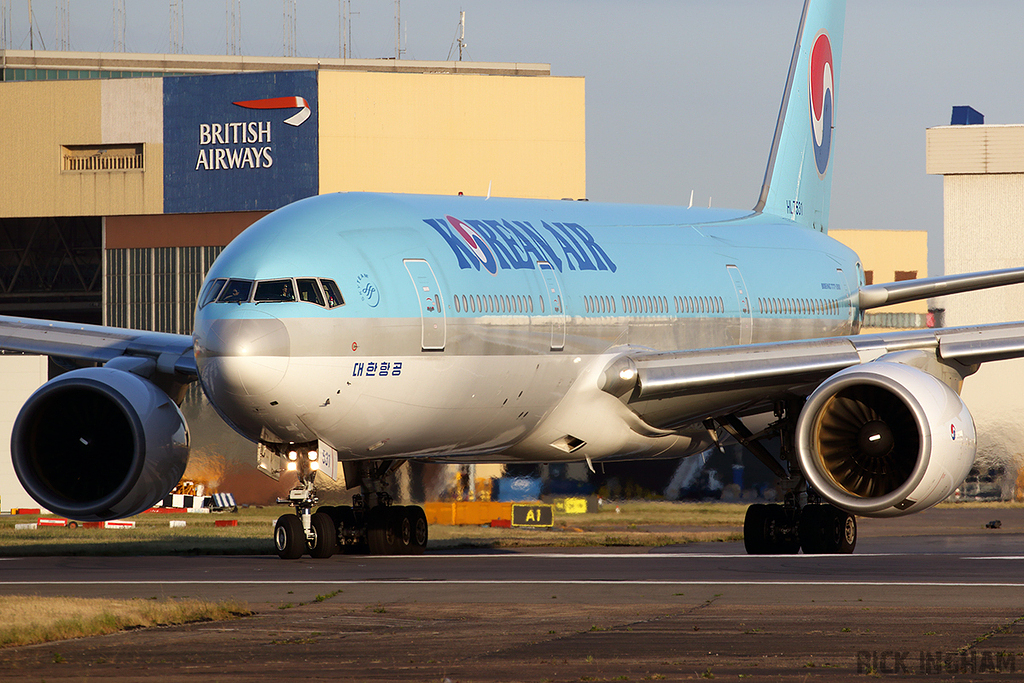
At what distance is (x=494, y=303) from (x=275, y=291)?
3094 mm

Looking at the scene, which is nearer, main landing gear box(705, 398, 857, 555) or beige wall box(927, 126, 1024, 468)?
main landing gear box(705, 398, 857, 555)

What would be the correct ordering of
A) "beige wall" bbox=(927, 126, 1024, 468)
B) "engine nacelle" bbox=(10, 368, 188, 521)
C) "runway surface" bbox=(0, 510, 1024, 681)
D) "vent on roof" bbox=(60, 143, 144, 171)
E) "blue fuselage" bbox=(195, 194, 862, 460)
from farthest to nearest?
"vent on roof" bbox=(60, 143, 144, 171), "beige wall" bbox=(927, 126, 1024, 468), "engine nacelle" bbox=(10, 368, 188, 521), "blue fuselage" bbox=(195, 194, 862, 460), "runway surface" bbox=(0, 510, 1024, 681)

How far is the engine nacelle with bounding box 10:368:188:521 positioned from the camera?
58.9 feet

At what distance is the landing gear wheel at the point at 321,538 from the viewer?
1783 centimetres

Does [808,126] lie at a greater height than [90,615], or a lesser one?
greater

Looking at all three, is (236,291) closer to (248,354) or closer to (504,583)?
(248,354)

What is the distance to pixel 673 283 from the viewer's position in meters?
21.5

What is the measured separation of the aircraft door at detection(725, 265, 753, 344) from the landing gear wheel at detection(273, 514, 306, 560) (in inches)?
323

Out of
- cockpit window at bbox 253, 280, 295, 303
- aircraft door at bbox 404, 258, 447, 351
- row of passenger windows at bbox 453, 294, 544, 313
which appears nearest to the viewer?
cockpit window at bbox 253, 280, 295, 303

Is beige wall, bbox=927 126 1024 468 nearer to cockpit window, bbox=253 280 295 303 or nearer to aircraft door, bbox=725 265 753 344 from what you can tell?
aircraft door, bbox=725 265 753 344

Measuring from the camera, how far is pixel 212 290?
1576 centimetres

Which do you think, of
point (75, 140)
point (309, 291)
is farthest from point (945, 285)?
point (75, 140)

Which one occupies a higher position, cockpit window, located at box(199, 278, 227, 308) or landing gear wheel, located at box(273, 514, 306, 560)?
cockpit window, located at box(199, 278, 227, 308)

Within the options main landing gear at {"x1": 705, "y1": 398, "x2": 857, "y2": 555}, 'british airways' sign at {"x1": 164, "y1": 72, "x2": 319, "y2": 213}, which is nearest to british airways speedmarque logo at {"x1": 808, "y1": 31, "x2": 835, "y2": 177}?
main landing gear at {"x1": 705, "y1": 398, "x2": 857, "y2": 555}
